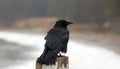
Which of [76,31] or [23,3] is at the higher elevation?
[23,3]

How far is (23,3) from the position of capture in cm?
4112

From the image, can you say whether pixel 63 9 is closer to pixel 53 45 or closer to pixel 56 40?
pixel 56 40

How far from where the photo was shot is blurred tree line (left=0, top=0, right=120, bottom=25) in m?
32.3

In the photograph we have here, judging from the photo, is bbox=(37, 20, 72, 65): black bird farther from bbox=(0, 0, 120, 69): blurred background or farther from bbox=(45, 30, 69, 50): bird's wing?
bbox=(0, 0, 120, 69): blurred background

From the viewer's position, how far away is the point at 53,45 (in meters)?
5.18

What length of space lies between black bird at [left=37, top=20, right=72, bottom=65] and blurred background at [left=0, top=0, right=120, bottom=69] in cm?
1653

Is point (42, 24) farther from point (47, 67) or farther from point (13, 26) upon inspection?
point (47, 67)

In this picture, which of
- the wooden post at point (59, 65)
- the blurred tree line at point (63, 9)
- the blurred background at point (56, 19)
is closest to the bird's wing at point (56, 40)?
the wooden post at point (59, 65)

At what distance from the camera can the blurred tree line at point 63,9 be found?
3228 centimetres

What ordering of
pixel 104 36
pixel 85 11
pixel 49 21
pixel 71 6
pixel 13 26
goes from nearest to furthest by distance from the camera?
pixel 104 36, pixel 85 11, pixel 71 6, pixel 49 21, pixel 13 26

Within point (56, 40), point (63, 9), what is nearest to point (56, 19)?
point (63, 9)

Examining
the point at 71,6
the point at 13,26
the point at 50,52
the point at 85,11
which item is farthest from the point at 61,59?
the point at 13,26

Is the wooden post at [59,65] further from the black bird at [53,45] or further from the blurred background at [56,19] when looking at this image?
the blurred background at [56,19]

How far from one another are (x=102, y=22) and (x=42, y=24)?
7.45 metres
